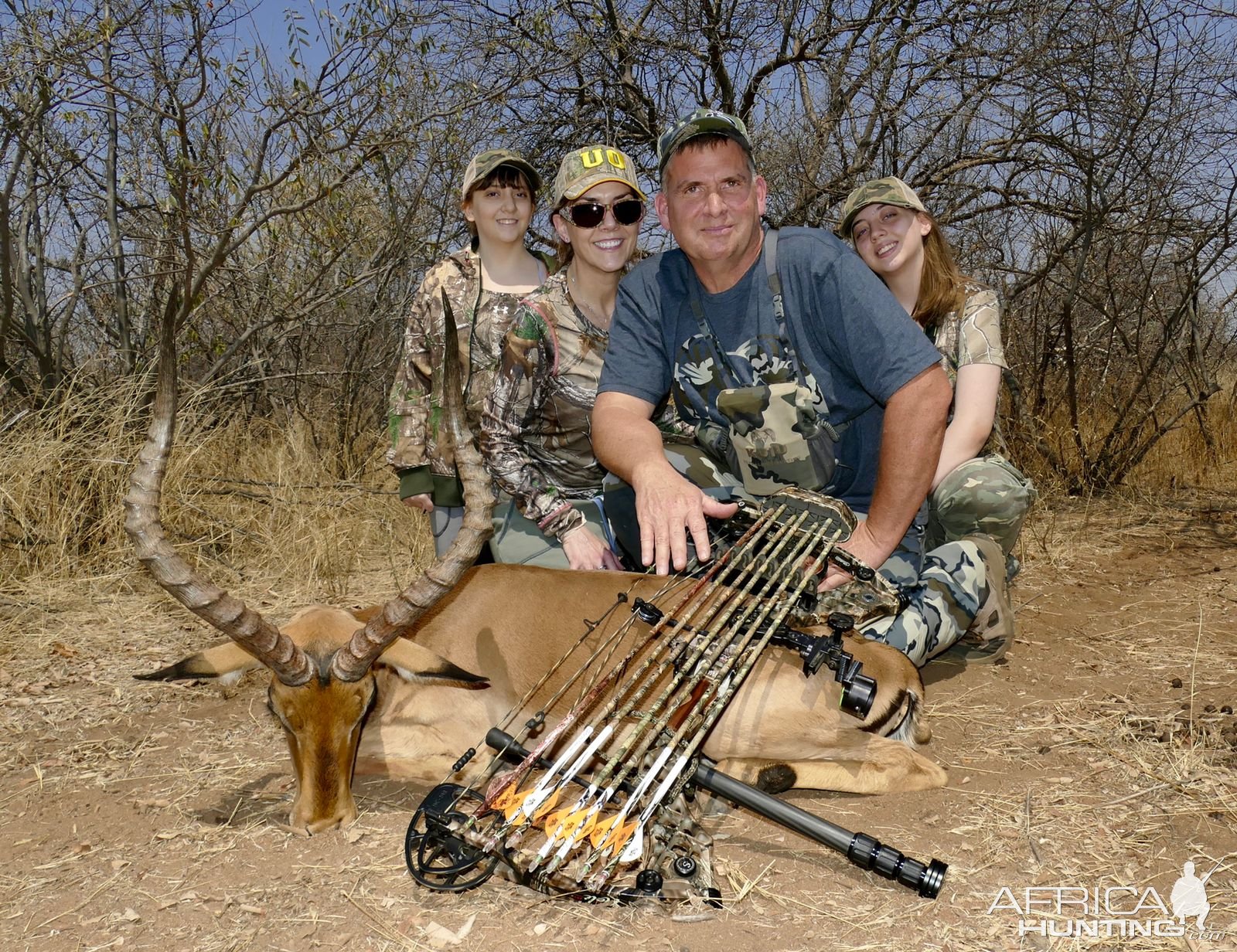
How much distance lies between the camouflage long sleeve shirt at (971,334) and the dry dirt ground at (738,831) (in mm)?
1360

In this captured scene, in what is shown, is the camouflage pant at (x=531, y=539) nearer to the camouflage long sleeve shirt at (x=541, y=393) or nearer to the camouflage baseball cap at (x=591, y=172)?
the camouflage long sleeve shirt at (x=541, y=393)

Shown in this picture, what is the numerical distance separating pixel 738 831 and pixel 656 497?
111cm

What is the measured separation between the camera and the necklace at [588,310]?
4.53 m

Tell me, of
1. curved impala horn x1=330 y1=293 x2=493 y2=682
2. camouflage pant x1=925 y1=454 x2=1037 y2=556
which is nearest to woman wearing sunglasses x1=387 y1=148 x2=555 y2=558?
curved impala horn x1=330 y1=293 x2=493 y2=682

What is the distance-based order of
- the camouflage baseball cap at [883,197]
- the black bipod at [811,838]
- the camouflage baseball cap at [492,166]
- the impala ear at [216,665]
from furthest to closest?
the camouflage baseball cap at [492,166] < the camouflage baseball cap at [883,197] < the impala ear at [216,665] < the black bipod at [811,838]

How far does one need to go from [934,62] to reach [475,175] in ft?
13.0

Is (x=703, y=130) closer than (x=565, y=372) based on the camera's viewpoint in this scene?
Yes

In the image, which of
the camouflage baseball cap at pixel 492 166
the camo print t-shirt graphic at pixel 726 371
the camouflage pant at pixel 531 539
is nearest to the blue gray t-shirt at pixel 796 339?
the camo print t-shirt graphic at pixel 726 371

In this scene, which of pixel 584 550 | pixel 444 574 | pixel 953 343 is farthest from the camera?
pixel 953 343

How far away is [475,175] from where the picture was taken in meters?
4.81

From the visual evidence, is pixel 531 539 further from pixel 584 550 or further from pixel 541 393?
pixel 541 393

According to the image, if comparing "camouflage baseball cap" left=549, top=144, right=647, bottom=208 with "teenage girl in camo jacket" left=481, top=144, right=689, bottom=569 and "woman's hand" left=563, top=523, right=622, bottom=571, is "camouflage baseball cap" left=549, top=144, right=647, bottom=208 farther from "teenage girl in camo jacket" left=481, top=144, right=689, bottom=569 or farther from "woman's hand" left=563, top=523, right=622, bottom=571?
"woman's hand" left=563, top=523, right=622, bottom=571

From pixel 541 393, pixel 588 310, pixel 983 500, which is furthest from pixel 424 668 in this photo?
pixel 983 500

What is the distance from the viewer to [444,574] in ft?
9.67
